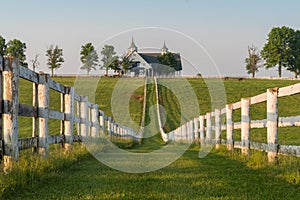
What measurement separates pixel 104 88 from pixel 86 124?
5523 cm

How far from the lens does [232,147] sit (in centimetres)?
1223

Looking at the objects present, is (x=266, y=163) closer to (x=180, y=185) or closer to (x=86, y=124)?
(x=180, y=185)

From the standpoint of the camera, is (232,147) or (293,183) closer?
(293,183)

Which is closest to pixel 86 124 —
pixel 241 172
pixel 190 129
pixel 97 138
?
pixel 97 138

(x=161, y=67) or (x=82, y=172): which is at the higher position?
(x=161, y=67)

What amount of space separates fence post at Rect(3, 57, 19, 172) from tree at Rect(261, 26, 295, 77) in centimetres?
10552

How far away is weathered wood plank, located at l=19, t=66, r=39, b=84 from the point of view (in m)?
6.86

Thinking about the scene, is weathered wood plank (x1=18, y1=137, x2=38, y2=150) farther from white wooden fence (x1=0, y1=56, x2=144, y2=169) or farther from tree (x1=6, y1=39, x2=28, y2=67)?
tree (x1=6, y1=39, x2=28, y2=67)

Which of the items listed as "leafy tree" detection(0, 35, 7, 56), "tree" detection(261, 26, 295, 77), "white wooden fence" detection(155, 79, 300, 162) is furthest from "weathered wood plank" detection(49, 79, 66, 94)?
"leafy tree" detection(0, 35, 7, 56)

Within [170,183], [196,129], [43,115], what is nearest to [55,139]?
[43,115]

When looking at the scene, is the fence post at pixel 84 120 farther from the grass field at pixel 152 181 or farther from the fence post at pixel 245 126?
the fence post at pixel 245 126

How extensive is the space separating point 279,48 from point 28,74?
362ft

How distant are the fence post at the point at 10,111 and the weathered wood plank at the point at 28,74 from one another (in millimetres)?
348

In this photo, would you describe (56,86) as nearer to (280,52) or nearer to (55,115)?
(55,115)
